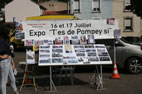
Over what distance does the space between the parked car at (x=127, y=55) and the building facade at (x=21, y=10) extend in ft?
126

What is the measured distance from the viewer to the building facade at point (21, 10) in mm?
47734

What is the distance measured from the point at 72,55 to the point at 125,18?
103ft

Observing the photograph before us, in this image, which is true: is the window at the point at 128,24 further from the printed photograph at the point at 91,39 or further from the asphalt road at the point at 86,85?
the printed photograph at the point at 91,39

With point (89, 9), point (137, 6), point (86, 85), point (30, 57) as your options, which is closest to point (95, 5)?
point (89, 9)

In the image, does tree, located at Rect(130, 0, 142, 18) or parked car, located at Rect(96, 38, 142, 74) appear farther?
tree, located at Rect(130, 0, 142, 18)

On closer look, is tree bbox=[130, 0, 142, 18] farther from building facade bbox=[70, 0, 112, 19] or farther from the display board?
building facade bbox=[70, 0, 112, 19]

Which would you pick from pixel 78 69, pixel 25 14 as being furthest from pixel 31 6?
pixel 78 69

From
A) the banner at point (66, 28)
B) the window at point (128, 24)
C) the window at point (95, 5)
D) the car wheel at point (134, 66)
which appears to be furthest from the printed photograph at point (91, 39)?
the window at point (128, 24)

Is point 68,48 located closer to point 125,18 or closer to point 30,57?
point 30,57

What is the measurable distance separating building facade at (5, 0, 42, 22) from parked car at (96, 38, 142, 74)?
38391mm

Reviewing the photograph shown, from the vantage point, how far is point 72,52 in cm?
784

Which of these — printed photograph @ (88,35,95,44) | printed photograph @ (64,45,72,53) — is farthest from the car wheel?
printed photograph @ (64,45,72,53)

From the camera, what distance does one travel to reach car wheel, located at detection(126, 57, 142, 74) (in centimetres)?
1012

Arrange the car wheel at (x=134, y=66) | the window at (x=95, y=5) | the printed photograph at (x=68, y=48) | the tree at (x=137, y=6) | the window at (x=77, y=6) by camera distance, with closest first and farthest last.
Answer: the printed photograph at (x=68, y=48) → the car wheel at (x=134, y=66) → the tree at (x=137, y=6) → the window at (x=77, y=6) → the window at (x=95, y=5)
